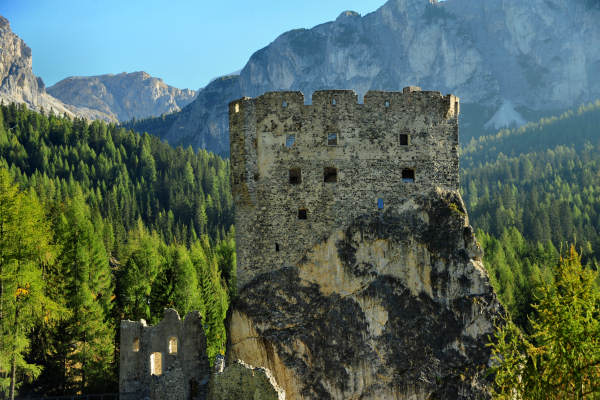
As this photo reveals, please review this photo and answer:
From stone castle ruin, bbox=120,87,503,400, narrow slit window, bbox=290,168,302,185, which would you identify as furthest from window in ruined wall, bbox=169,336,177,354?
narrow slit window, bbox=290,168,302,185

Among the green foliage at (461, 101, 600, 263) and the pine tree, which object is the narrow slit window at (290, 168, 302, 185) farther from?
the green foliage at (461, 101, 600, 263)

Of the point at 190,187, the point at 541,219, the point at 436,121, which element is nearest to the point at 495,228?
the point at 541,219

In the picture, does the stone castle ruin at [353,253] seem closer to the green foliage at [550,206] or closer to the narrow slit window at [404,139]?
the narrow slit window at [404,139]

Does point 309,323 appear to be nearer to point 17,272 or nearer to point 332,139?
point 332,139

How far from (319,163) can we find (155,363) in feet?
48.9

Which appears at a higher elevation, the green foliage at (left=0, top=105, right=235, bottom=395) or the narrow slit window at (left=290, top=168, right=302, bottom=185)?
the narrow slit window at (left=290, top=168, right=302, bottom=185)

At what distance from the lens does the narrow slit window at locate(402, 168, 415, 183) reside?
2857cm

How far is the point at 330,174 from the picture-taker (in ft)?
93.9

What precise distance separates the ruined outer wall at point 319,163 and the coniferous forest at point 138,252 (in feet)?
29.3

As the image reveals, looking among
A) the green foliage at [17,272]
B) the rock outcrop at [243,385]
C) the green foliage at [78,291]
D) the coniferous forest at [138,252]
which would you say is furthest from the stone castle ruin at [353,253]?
the green foliage at [78,291]

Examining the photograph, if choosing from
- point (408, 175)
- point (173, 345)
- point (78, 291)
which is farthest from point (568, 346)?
point (78, 291)

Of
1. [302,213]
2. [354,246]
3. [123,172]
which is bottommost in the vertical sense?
[354,246]

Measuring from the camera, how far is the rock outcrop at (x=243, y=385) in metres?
21.6

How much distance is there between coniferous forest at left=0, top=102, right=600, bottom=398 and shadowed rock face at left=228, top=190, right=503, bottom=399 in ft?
11.6
